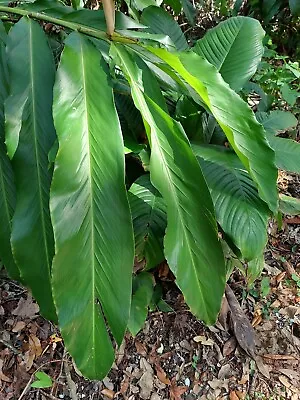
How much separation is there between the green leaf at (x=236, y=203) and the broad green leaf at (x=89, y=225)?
38 cm

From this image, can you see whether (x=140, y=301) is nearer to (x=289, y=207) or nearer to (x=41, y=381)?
(x=41, y=381)

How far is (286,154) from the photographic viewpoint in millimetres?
1537

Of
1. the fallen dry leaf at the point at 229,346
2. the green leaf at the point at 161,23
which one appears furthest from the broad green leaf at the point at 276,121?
the fallen dry leaf at the point at 229,346

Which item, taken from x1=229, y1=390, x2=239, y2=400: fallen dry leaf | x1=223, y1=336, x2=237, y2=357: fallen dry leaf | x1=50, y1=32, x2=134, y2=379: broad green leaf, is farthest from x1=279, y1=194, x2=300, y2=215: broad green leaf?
Answer: x1=50, y1=32, x2=134, y2=379: broad green leaf

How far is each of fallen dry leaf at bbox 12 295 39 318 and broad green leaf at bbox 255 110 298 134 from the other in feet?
3.40

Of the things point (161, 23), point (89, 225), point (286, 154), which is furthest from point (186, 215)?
point (161, 23)

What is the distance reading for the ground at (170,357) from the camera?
1592mm

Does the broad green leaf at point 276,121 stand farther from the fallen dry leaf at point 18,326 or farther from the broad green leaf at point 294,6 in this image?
the fallen dry leaf at point 18,326

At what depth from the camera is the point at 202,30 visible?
2922mm

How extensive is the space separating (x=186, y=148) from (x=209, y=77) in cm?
17

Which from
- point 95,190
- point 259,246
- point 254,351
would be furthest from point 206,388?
point 95,190

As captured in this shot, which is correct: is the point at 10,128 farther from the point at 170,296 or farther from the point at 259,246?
the point at 170,296

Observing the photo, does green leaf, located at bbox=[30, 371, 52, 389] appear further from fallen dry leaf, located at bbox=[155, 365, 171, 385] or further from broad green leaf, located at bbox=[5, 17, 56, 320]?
broad green leaf, located at bbox=[5, 17, 56, 320]

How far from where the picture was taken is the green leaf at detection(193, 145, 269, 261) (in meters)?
1.24
